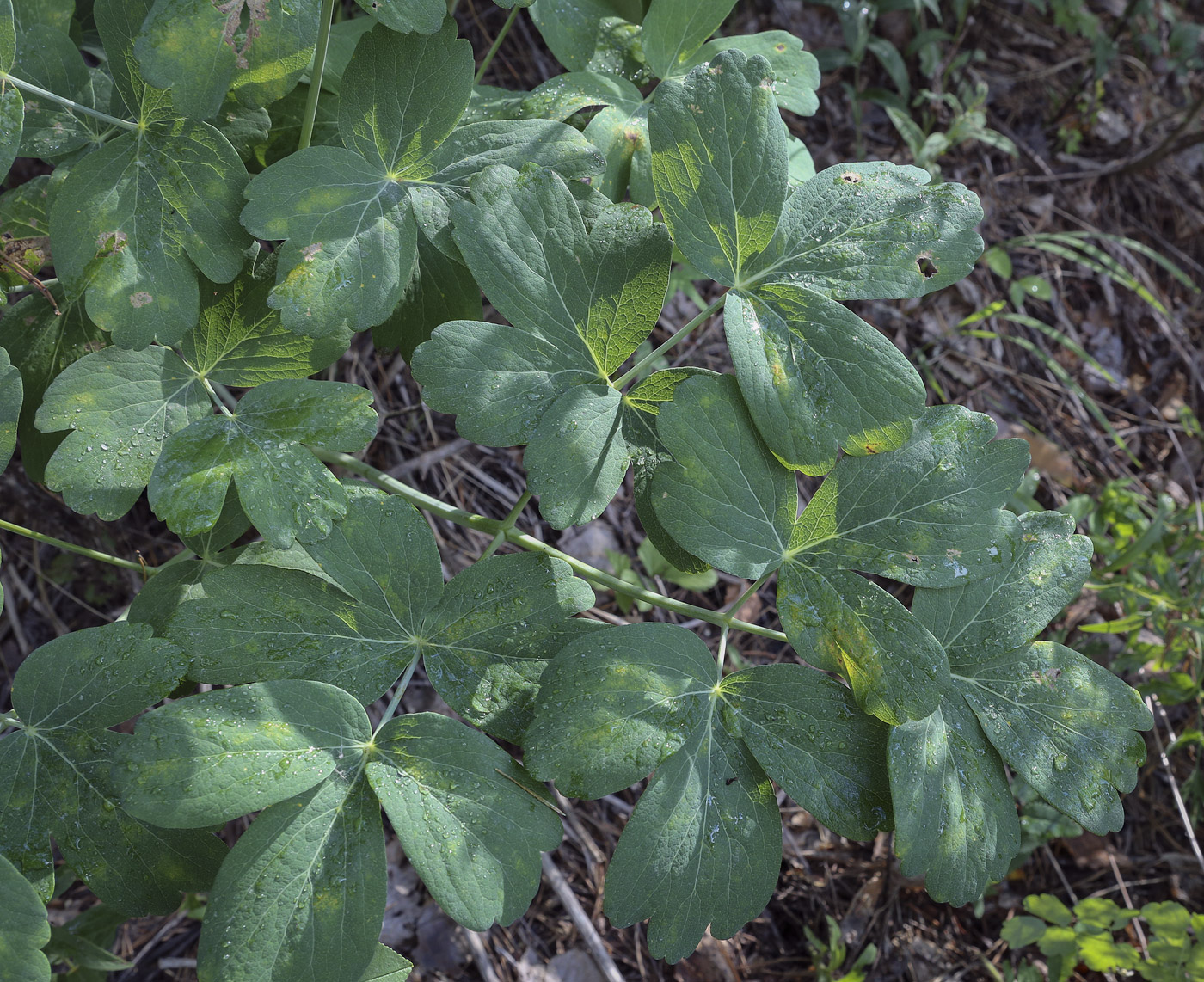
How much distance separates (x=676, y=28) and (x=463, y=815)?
155 cm

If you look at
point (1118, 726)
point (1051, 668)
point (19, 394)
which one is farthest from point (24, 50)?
point (1118, 726)

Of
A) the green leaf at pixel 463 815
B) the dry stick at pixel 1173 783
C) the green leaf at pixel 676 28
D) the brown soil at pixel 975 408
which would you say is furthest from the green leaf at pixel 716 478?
the dry stick at pixel 1173 783

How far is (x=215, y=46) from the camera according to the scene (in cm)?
128

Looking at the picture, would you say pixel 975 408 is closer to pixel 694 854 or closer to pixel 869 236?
pixel 869 236

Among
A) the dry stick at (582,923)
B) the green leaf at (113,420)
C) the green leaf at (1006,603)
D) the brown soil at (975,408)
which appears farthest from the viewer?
the brown soil at (975,408)

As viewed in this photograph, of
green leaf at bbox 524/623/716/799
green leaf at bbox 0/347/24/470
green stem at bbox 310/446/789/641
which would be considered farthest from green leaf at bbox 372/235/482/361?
green leaf at bbox 524/623/716/799

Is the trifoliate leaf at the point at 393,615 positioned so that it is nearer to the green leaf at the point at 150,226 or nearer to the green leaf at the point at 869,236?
the green leaf at the point at 150,226

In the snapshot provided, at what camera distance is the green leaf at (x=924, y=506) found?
1.44 metres

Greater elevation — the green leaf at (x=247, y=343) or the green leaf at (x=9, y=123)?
the green leaf at (x=9, y=123)

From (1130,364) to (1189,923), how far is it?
2374 mm

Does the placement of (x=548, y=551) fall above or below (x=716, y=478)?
below

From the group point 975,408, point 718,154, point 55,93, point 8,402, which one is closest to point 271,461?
point 8,402

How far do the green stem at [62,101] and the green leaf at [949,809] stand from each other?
1622 mm

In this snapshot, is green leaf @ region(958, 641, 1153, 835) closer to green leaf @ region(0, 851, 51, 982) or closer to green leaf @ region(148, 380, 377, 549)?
green leaf @ region(148, 380, 377, 549)
